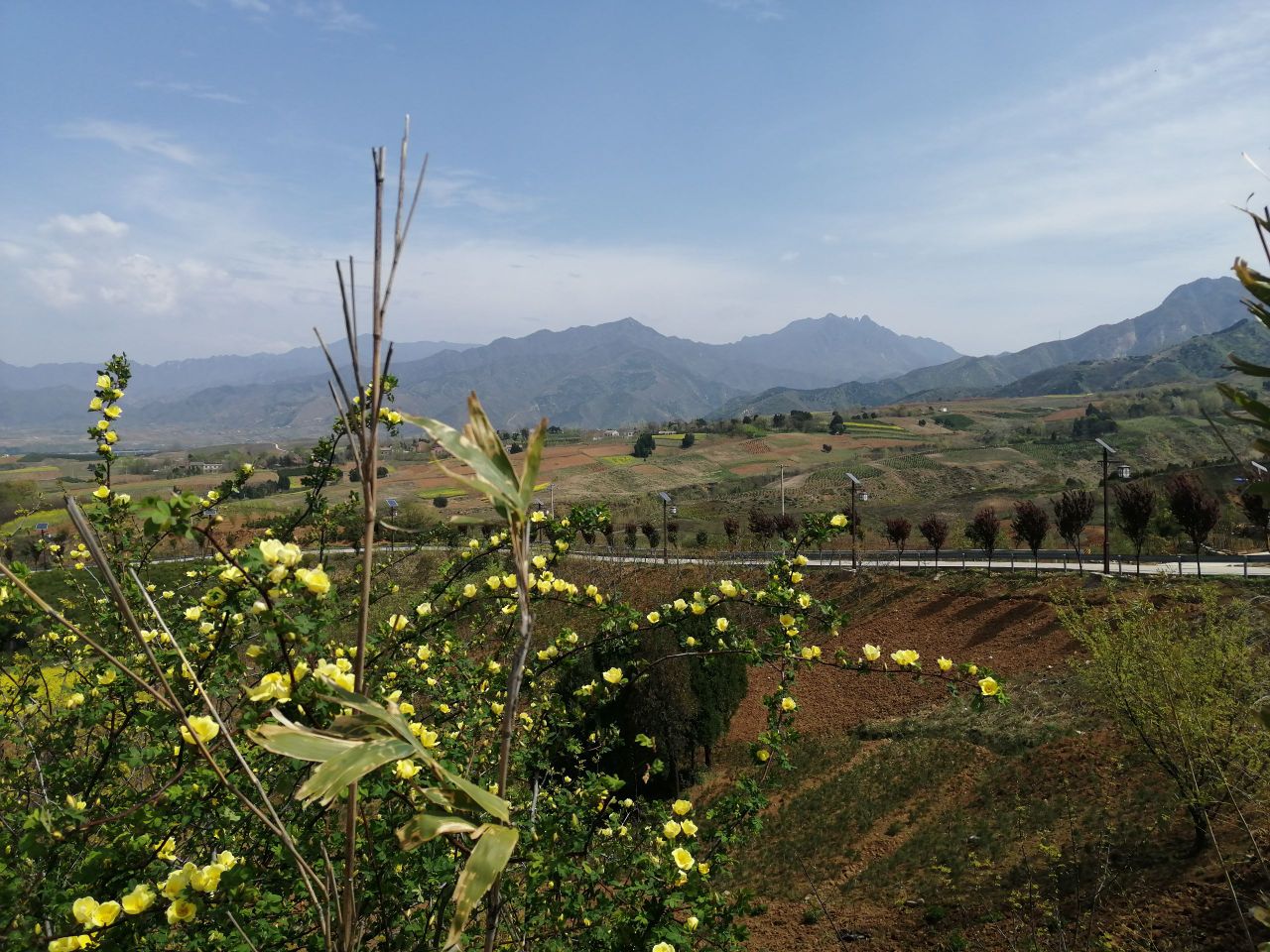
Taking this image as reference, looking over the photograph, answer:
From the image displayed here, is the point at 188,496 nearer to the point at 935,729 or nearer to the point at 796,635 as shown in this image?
the point at 796,635

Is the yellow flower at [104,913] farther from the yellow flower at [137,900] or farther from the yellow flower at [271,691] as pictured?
the yellow flower at [271,691]

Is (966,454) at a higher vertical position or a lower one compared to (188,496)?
lower

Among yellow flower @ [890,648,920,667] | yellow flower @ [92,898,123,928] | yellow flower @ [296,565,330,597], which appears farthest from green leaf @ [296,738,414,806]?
yellow flower @ [890,648,920,667]

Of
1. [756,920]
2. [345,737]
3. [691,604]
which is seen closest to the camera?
[345,737]

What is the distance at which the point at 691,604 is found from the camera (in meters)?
3.58

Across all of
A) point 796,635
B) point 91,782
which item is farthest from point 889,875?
point 91,782

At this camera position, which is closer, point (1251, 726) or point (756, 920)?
point (1251, 726)

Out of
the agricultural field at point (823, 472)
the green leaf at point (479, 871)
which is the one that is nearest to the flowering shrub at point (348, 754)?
the green leaf at point (479, 871)

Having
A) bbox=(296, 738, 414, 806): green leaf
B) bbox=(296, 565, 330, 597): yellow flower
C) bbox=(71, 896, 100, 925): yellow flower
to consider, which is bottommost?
bbox=(71, 896, 100, 925): yellow flower

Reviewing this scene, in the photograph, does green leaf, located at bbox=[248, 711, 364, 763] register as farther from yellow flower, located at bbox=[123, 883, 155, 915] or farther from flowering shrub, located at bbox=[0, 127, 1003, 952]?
yellow flower, located at bbox=[123, 883, 155, 915]

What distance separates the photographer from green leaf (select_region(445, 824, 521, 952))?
38.5 inches

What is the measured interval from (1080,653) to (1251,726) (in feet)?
30.3

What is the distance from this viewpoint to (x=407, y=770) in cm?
200

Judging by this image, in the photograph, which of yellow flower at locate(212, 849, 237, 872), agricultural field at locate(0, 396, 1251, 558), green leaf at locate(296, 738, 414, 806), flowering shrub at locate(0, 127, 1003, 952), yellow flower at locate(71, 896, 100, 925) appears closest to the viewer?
green leaf at locate(296, 738, 414, 806)
